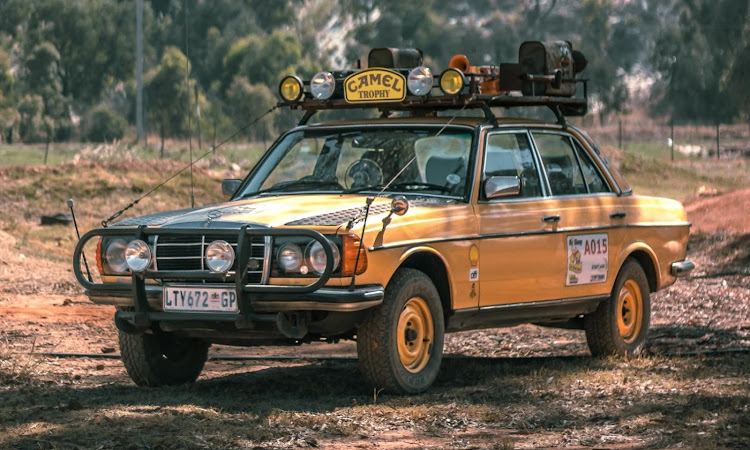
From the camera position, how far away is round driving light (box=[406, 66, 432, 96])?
9.07 meters

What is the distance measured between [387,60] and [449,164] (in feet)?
5.65

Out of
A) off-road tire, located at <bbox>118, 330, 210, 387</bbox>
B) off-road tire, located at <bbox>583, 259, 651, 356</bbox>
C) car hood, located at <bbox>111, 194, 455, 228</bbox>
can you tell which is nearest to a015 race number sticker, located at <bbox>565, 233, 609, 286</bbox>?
off-road tire, located at <bbox>583, 259, 651, 356</bbox>

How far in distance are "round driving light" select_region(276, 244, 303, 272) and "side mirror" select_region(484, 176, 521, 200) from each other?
5.34ft

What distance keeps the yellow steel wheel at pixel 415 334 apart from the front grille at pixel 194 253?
95 centimetres

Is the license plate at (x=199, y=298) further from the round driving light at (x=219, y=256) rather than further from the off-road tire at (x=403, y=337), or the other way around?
the off-road tire at (x=403, y=337)

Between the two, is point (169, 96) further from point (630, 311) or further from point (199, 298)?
point (199, 298)

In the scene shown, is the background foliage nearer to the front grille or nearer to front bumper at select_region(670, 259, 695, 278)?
front bumper at select_region(670, 259, 695, 278)

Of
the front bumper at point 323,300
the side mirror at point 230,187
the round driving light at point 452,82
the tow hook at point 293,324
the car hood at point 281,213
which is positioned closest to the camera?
the front bumper at point 323,300

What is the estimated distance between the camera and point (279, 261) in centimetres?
775

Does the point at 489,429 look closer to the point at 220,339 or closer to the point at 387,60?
the point at 220,339

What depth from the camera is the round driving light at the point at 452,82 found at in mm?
9016

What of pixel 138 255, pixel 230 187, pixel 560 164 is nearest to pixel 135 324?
pixel 138 255

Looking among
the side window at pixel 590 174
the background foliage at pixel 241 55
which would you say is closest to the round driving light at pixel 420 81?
the side window at pixel 590 174

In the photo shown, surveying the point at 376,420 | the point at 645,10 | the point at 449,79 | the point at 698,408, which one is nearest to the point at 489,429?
the point at 376,420
